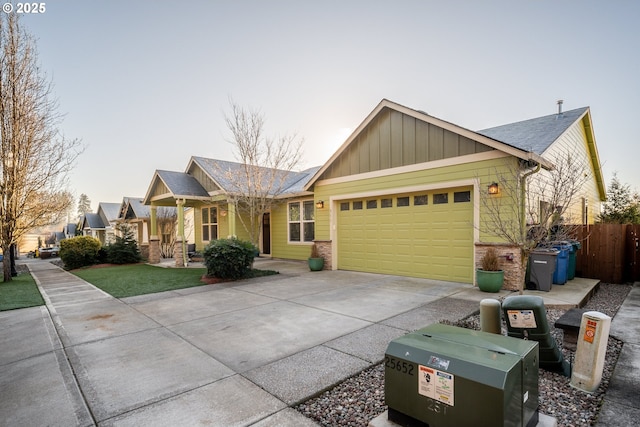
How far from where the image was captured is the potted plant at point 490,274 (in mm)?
6648

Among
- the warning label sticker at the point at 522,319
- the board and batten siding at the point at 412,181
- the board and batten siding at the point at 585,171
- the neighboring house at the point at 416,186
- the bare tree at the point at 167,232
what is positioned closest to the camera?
the warning label sticker at the point at 522,319

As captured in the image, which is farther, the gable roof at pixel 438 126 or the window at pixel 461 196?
the window at pixel 461 196

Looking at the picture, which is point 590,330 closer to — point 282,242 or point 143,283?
point 143,283

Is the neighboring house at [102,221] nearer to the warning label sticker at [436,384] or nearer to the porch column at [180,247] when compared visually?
the porch column at [180,247]

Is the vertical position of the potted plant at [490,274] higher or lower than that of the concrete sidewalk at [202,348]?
higher

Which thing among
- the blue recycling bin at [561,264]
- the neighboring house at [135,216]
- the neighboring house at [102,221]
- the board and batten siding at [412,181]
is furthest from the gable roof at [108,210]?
the blue recycling bin at [561,264]

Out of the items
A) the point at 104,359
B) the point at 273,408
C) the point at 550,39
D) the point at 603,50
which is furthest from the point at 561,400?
the point at 603,50

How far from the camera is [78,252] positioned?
14180mm

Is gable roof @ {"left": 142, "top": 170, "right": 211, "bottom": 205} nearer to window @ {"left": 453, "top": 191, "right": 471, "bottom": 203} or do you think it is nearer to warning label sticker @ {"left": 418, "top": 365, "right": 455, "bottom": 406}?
window @ {"left": 453, "top": 191, "right": 471, "bottom": 203}

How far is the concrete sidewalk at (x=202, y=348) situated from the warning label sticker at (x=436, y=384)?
1008 millimetres

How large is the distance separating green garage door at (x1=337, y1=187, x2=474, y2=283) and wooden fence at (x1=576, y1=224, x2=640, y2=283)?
3224mm

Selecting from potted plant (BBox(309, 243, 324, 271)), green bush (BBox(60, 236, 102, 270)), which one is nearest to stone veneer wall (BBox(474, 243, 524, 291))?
potted plant (BBox(309, 243, 324, 271))

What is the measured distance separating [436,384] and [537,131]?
399 inches

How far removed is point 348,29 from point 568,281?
29.5 feet
